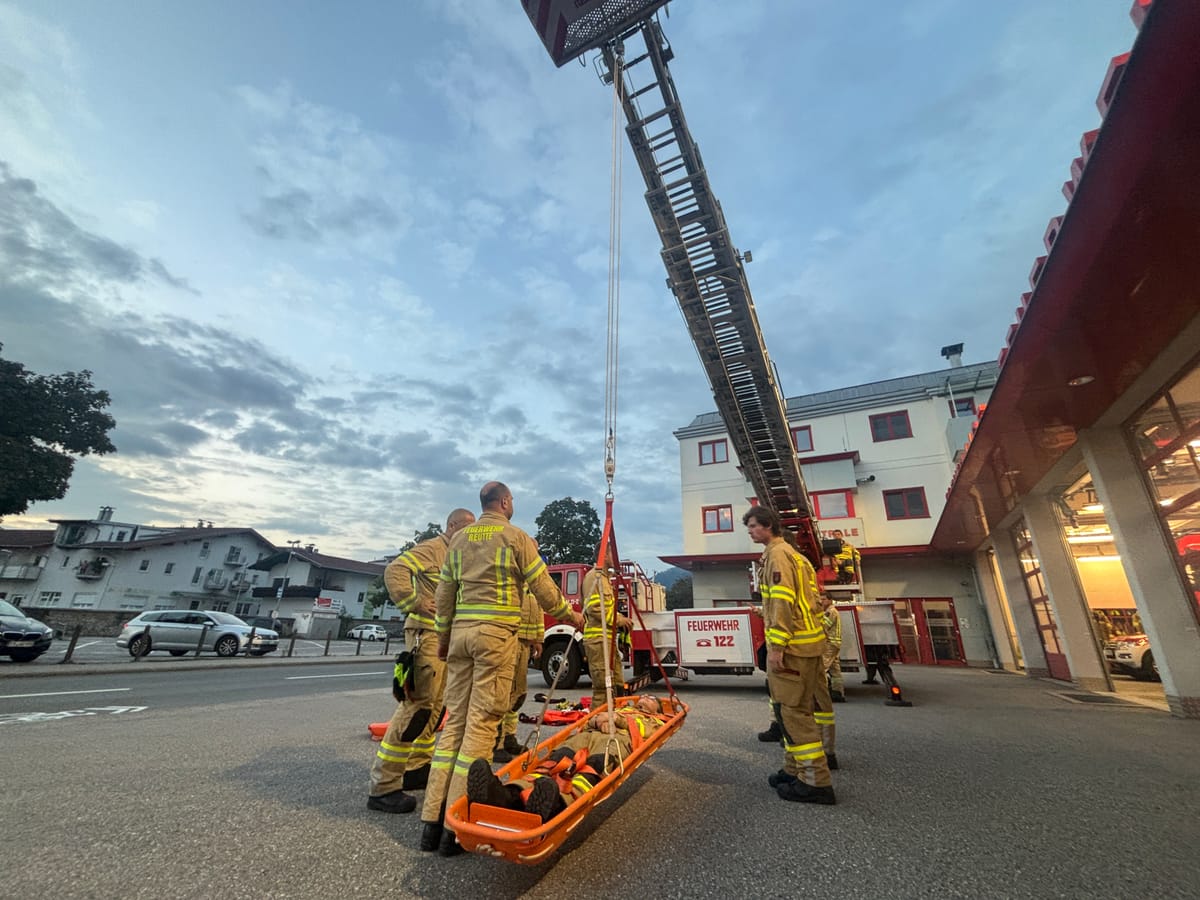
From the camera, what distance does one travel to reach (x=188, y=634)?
55.8 feet

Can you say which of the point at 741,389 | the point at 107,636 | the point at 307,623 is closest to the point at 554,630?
the point at 741,389

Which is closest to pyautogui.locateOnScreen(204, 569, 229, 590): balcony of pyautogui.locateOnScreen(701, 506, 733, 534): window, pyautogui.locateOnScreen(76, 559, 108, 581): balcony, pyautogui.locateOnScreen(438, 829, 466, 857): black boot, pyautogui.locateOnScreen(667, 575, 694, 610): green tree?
pyautogui.locateOnScreen(76, 559, 108, 581): balcony

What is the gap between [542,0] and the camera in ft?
15.7

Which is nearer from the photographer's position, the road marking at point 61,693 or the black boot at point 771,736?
the black boot at point 771,736

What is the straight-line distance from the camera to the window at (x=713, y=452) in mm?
23544

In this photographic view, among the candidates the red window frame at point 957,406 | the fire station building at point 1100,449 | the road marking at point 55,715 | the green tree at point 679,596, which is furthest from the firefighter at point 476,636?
the green tree at point 679,596

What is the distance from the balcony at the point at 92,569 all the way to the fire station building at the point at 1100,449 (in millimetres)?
50028

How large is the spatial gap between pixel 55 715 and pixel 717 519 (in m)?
20.4

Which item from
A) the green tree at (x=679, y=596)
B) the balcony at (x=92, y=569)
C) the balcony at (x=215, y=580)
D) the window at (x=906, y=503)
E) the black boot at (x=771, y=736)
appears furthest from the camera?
the green tree at (x=679, y=596)

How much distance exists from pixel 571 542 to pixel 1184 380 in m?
40.1

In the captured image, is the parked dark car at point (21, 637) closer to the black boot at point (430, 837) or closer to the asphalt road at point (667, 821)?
the asphalt road at point (667, 821)

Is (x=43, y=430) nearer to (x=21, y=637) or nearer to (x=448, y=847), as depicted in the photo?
(x=21, y=637)

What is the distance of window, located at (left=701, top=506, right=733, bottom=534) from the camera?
73.3ft

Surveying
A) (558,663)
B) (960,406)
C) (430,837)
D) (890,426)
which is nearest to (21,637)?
(558,663)
